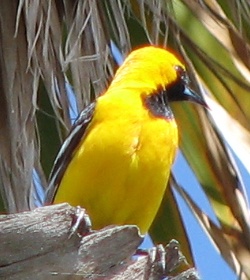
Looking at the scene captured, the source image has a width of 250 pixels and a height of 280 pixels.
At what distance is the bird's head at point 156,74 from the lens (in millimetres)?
3070

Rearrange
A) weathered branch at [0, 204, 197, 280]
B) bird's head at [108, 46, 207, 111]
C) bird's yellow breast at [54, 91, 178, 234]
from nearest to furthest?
1. weathered branch at [0, 204, 197, 280]
2. bird's yellow breast at [54, 91, 178, 234]
3. bird's head at [108, 46, 207, 111]

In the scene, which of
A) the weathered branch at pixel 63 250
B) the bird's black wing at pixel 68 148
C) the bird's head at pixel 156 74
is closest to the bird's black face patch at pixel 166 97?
the bird's head at pixel 156 74

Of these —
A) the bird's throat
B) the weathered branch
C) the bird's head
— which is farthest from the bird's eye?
the weathered branch

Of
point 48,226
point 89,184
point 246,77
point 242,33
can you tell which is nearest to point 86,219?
point 48,226

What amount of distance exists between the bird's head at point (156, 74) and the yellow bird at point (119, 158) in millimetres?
53

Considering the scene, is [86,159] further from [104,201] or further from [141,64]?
[141,64]

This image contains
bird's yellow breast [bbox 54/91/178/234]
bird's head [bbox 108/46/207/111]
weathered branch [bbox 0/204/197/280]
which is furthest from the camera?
bird's head [bbox 108/46/207/111]

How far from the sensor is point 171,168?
2916mm

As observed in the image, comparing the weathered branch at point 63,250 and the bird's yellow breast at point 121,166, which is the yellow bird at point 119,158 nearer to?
the bird's yellow breast at point 121,166

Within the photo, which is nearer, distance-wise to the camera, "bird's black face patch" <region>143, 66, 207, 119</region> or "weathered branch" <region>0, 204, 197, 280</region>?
"weathered branch" <region>0, 204, 197, 280</region>

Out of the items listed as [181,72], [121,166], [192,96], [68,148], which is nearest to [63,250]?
[121,166]

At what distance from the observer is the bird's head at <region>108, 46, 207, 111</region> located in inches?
121

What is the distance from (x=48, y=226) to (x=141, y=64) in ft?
4.22

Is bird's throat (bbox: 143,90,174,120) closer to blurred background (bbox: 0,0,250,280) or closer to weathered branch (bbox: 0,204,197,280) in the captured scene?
blurred background (bbox: 0,0,250,280)
